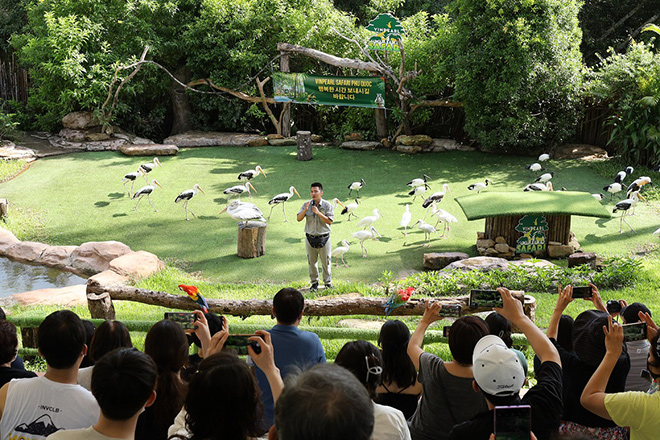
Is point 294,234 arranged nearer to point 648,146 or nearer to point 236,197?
point 236,197

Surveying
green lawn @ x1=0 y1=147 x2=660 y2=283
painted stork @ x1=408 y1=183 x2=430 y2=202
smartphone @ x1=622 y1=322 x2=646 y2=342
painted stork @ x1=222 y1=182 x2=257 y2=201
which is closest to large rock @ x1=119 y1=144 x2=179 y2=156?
green lawn @ x1=0 y1=147 x2=660 y2=283

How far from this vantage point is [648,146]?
13891mm

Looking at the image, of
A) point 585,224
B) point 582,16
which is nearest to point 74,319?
point 585,224

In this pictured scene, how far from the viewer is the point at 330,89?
16953mm

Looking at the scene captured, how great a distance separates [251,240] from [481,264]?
3.35 metres

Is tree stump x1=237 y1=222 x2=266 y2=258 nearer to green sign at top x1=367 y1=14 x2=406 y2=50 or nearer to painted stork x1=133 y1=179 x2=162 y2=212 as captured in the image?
painted stork x1=133 y1=179 x2=162 y2=212

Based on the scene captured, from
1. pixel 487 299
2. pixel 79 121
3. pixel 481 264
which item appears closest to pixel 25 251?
pixel 481 264

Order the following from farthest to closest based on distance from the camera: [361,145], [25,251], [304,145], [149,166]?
[361,145] < [304,145] < [149,166] < [25,251]

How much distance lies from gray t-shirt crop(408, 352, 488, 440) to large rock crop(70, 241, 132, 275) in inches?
287

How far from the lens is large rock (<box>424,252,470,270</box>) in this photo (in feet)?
30.5

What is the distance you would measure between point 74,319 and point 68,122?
1576 centimetres

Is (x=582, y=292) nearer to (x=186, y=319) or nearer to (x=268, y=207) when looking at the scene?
(x=186, y=319)

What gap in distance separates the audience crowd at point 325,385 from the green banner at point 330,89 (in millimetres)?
13217

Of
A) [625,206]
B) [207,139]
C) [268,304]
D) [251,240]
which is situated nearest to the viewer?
[268,304]
